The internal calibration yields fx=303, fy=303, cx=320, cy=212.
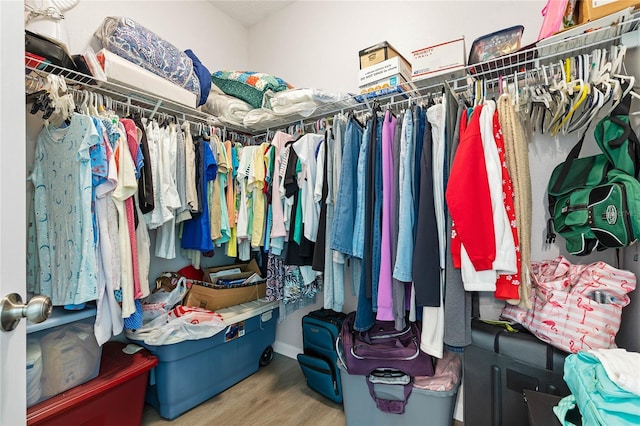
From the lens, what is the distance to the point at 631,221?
3.32 ft

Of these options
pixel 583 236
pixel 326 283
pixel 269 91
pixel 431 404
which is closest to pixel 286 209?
pixel 326 283

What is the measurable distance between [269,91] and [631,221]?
1.94m

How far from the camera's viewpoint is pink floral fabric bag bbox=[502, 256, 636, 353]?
3.45ft

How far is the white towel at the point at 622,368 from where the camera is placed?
672 mm

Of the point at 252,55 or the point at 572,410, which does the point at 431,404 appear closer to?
the point at 572,410

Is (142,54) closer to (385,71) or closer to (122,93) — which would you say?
(122,93)

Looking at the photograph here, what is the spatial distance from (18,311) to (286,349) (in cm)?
216

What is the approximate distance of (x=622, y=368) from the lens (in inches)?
28.6

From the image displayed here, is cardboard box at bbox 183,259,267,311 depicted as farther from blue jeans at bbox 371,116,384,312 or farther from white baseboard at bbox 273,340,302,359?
blue jeans at bbox 371,116,384,312

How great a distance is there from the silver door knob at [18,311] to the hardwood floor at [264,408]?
4.80 ft

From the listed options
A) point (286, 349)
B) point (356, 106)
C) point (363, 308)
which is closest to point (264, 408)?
point (286, 349)

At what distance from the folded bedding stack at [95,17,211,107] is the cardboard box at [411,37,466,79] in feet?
4.52

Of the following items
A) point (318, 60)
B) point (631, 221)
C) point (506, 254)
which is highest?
point (318, 60)

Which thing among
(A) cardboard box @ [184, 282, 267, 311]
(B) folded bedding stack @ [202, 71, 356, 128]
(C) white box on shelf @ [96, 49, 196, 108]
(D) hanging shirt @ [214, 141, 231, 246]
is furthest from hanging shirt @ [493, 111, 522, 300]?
(C) white box on shelf @ [96, 49, 196, 108]
